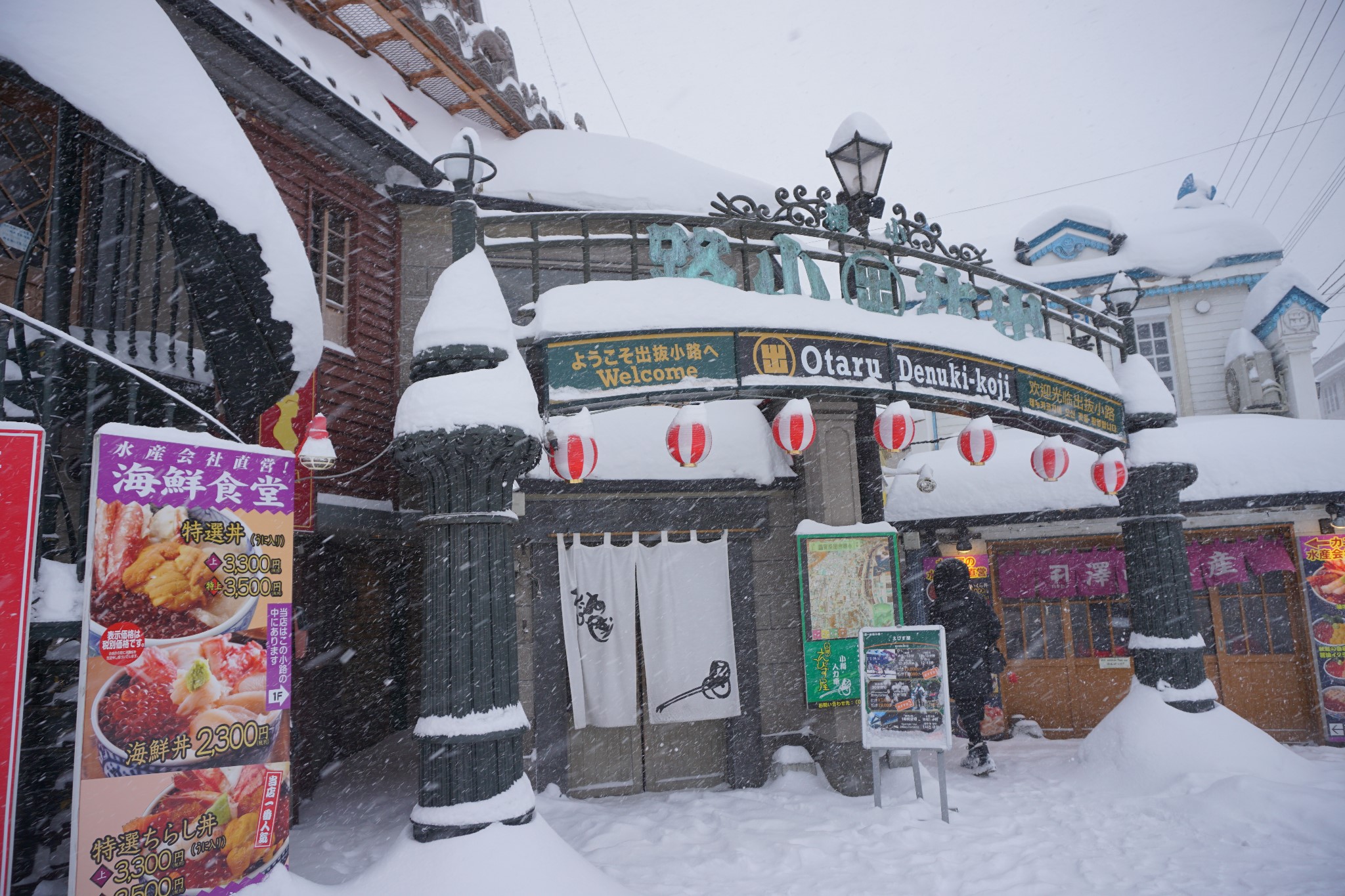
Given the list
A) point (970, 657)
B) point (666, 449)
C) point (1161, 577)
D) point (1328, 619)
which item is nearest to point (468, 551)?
point (666, 449)

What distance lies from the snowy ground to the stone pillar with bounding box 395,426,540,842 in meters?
0.54

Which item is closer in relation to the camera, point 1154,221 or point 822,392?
point 822,392

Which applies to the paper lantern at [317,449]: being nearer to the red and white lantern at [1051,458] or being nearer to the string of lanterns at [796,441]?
the string of lanterns at [796,441]

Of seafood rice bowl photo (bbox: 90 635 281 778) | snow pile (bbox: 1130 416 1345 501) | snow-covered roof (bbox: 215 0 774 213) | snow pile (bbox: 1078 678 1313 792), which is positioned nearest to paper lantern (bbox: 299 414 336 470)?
seafood rice bowl photo (bbox: 90 635 281 778)

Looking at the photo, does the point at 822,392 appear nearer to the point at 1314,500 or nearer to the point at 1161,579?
the point at 1161,579

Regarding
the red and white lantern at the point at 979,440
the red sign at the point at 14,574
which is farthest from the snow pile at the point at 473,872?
the red and white lantern at the point at 979,440

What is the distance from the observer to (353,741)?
35.0ft

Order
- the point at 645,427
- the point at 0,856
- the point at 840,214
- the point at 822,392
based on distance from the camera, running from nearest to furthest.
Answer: the point at 0,856
the point at 822,392
the point at 840,214
the point at 645,427

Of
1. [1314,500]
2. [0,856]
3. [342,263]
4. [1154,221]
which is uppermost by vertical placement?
[1154,221]

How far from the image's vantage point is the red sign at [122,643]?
3.60m

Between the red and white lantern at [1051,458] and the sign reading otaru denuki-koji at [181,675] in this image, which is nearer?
the sign reading otaru denuki-koji at [181,675]

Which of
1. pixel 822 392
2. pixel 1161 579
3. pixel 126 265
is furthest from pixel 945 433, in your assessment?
pixel 126 265

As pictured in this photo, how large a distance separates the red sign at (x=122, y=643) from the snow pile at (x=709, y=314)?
9.44 ft

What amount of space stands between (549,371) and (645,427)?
338 cm
